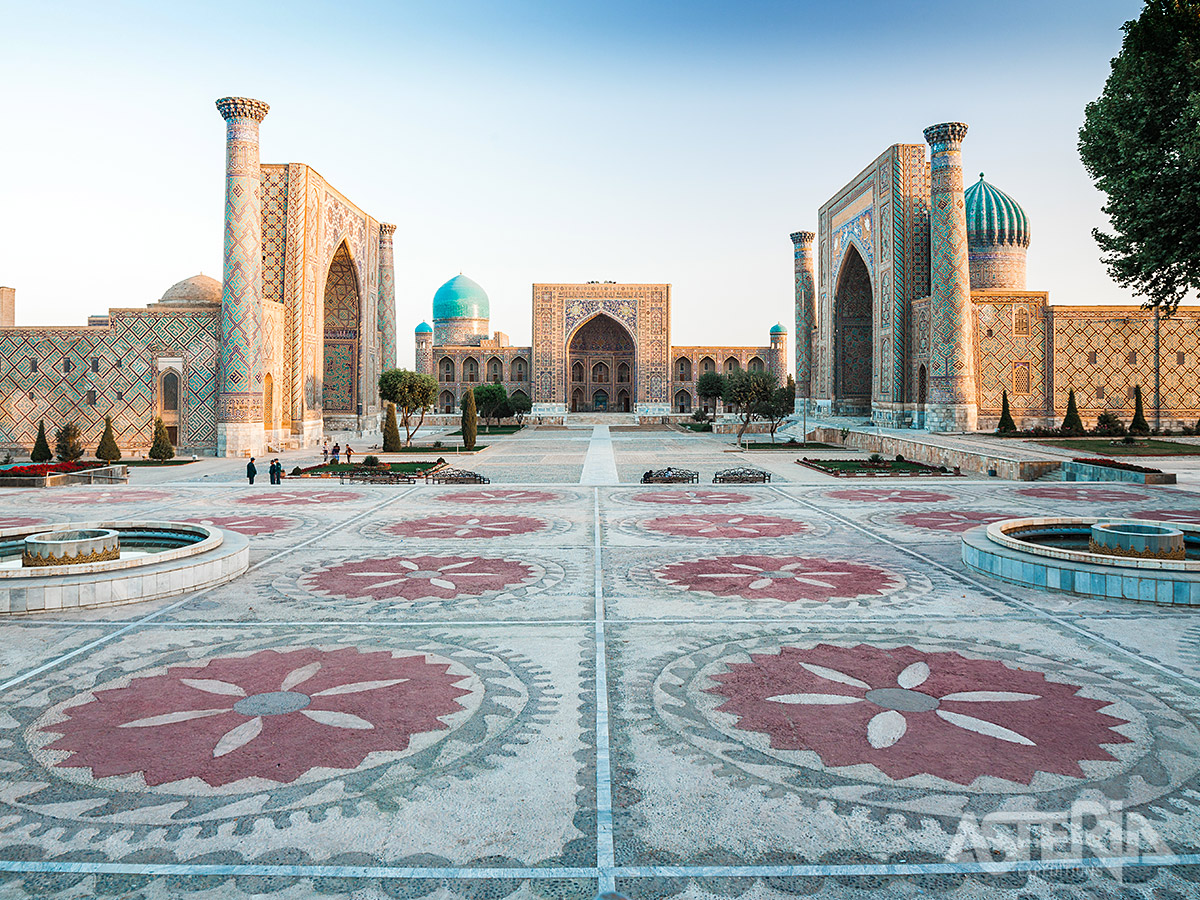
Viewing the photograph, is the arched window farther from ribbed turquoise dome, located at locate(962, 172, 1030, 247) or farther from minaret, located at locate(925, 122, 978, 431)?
ribbed turquoise dome, located at locate(962, 172, 1030, 247)

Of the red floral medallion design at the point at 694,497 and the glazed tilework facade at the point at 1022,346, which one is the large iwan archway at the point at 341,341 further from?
the red floral medallion design at the point at 694,497

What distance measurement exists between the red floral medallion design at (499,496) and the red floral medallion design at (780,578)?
15.2 feet

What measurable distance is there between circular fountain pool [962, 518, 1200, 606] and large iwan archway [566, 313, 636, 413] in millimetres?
40809

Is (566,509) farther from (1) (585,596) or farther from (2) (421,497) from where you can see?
(1) (585,596)

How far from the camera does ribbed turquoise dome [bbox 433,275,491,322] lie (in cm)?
5166

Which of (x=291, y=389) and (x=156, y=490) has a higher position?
(x=291, y=389)

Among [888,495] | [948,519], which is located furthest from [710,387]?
[948,519]

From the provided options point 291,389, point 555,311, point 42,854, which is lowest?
point 42,854

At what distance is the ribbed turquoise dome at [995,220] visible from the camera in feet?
93.0

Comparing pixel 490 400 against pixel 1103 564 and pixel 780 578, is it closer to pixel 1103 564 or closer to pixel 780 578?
pixel 780 578

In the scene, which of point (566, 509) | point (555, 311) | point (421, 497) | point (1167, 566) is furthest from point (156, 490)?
point (555, 311)

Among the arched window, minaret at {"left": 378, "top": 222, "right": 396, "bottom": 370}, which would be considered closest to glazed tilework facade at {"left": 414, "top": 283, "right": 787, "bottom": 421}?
minaret at {"left": 378, "top": 222, "right": 396, "bottom": 370}

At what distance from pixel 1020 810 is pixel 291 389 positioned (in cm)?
2124

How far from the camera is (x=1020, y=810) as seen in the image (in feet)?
8.44
